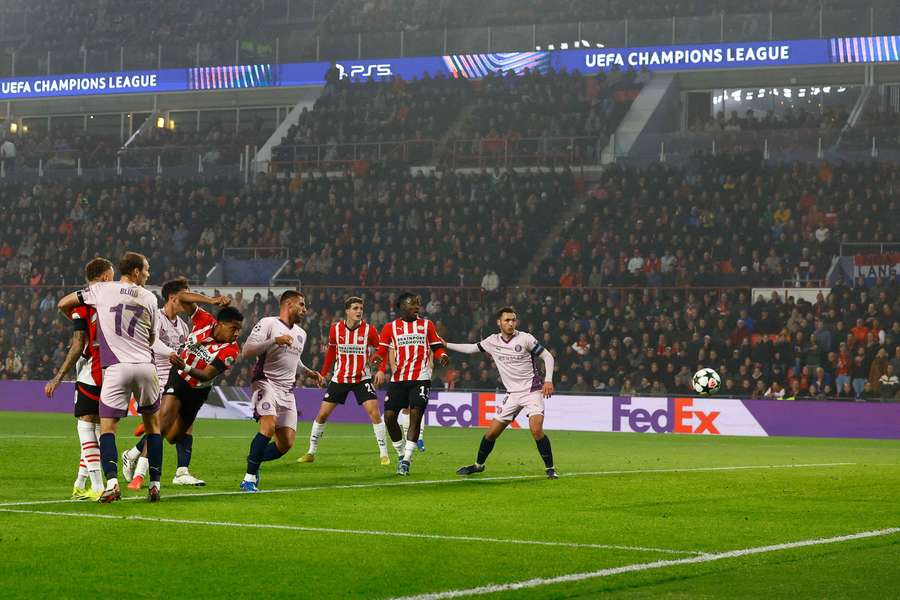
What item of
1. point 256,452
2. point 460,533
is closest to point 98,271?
point 256,452

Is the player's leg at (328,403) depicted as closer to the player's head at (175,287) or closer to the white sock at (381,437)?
→ the white sock at (381,437)

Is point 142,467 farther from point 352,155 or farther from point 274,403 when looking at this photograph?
point 352,155

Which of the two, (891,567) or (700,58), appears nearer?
(891,567)

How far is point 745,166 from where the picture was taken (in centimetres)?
4062

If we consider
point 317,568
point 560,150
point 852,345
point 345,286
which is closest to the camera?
point 317,568

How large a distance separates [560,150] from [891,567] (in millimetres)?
36133

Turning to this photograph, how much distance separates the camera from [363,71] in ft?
169

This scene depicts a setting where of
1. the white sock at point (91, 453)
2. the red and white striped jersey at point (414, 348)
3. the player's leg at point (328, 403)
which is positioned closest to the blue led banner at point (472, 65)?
the player's leg at point (328, 403)

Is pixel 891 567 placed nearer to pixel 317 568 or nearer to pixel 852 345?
pixel 317 568

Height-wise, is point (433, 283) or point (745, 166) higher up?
point (745, 166)

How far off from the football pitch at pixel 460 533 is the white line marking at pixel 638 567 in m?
0.02

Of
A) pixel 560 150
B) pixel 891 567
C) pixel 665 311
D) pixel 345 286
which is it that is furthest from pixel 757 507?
pixel 560 150

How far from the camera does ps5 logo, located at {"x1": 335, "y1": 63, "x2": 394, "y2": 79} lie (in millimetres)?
50938

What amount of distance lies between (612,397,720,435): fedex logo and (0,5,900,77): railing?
1919cm
